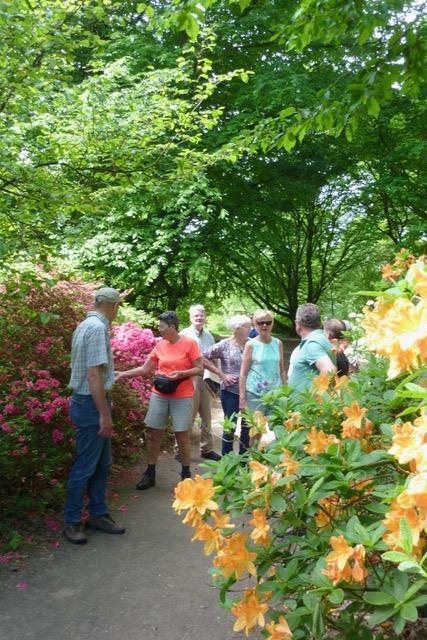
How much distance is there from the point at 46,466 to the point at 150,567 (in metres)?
1.28

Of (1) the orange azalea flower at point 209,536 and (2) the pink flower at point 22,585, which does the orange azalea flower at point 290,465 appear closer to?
(1) the orange azalea flower at point 209,536

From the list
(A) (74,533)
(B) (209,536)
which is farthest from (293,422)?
(A) (74,533)

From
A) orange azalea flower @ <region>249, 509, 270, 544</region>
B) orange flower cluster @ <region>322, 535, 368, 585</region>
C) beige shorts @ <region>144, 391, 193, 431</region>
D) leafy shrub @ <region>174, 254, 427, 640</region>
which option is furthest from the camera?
beige shorts @ <region>144, 391, 193, 431</region>

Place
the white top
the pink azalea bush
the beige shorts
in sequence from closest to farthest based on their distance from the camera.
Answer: the pink azalea bush < the beige shorts < the white top

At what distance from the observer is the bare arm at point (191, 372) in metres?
5.80

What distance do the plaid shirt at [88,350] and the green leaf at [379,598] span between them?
3.35 meters

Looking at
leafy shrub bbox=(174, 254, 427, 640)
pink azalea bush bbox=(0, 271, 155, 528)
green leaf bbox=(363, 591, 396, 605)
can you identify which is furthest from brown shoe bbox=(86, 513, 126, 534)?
green leaf bbox=(363, 591, 396, 605)

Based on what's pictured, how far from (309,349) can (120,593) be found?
6.85ft

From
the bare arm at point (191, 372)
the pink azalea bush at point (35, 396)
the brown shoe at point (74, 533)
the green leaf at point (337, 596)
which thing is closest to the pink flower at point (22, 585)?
the brown shoe at point (74, 533)

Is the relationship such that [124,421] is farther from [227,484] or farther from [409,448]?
[409,448]

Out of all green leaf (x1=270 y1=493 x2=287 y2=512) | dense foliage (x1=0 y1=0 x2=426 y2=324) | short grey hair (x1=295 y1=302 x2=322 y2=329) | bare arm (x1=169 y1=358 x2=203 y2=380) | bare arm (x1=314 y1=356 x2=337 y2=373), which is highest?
dense foliage (x1=0 y1=0 x2=426 y2=324)

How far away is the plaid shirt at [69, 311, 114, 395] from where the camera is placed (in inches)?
180

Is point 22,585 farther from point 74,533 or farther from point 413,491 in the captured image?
point 413,491

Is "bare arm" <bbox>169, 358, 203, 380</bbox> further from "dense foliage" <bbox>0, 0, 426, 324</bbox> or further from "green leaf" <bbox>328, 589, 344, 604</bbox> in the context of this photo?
"green leaf" <bbox>328, 589, 344, 604</bbox>
